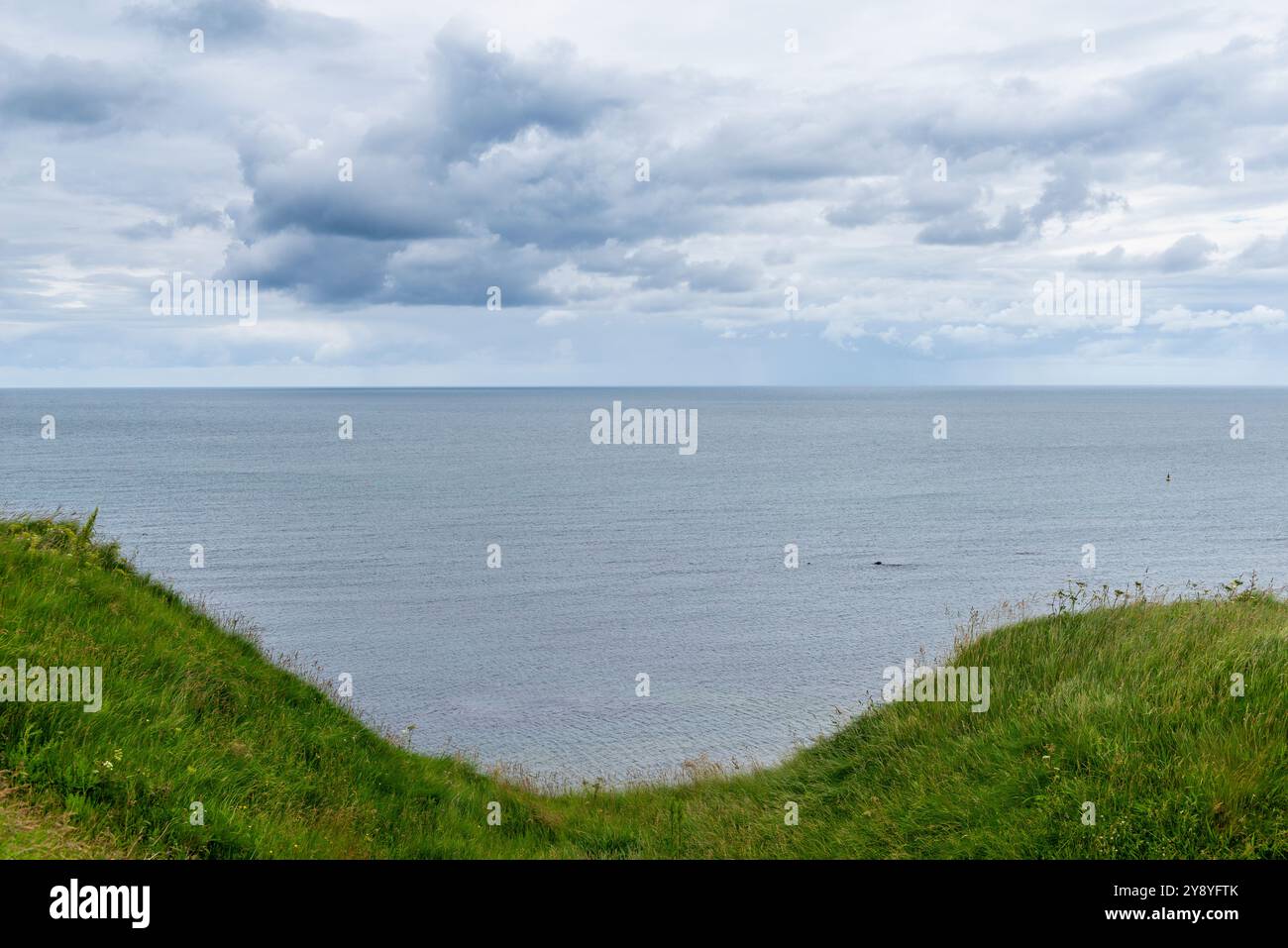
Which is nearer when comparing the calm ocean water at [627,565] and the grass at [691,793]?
the grass at [691,793]

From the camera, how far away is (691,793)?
62.8ft

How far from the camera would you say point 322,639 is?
4678 cm

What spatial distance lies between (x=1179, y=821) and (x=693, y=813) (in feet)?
28.3

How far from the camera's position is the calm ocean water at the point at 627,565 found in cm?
3856

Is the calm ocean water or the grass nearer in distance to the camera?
the grass

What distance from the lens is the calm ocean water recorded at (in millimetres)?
38562

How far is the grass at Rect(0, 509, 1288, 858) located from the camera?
9445mm

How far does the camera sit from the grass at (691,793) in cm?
945

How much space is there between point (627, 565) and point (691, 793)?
4810 centimetres

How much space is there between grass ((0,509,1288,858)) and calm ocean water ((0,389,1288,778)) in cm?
1592

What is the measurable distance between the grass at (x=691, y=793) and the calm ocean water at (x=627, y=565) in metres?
15.9

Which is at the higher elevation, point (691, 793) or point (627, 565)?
point (627, 565)

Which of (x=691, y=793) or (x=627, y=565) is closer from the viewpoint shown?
(x=691, y=793)

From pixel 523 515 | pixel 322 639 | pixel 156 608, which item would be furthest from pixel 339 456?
pixel 156 608
